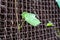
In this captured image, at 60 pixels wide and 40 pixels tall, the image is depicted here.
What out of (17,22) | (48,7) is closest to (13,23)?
(17,22)

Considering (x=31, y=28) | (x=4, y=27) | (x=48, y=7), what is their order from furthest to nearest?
(x=48, y=7), (x=31, y=28), (x=4, y=27)

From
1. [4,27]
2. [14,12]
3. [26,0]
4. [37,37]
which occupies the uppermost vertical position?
[26,0]

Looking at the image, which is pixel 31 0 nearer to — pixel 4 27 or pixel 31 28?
pixel 31 28

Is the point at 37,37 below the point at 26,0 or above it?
below

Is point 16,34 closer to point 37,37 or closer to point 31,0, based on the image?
point 37,37

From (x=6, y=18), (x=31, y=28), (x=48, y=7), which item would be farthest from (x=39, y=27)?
(x=6, y=18)

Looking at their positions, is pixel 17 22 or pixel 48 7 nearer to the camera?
pixel 17 22

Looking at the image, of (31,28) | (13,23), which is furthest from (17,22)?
(31,28)

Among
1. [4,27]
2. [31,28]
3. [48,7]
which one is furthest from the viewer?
[48,7]

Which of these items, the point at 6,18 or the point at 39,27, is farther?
the point at 39,27

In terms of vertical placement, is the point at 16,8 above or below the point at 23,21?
above
